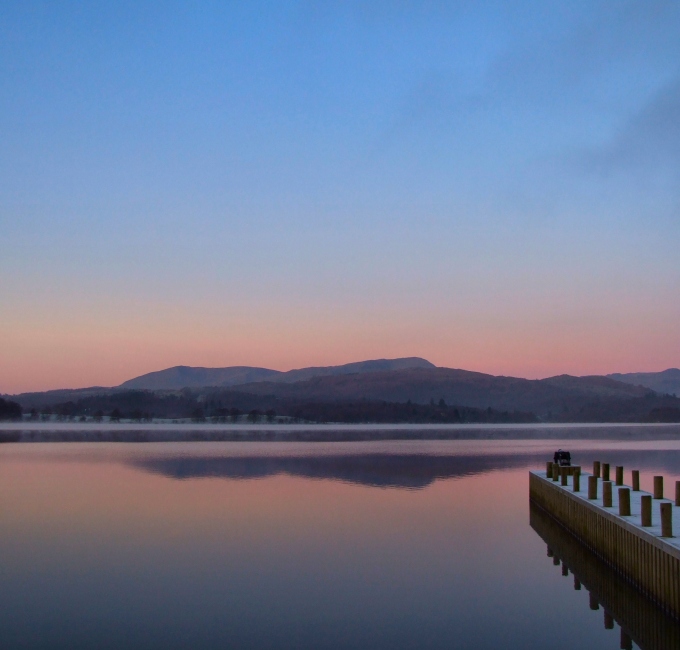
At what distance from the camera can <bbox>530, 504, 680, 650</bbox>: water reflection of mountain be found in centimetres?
1233

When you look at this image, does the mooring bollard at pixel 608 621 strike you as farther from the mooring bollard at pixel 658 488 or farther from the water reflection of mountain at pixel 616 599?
the mooring bollard at pixel 658 488

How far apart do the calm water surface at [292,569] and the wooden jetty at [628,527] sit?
0.46 m

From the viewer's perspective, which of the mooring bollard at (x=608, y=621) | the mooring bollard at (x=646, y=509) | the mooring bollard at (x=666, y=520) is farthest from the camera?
the mooring bollard at (x=646, y=509)

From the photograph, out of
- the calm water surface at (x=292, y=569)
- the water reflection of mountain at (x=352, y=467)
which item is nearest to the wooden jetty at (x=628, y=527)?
the calm water surface at (x=292, y=569)

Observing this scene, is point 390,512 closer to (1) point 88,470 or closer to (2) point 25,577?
(2) point 25,577

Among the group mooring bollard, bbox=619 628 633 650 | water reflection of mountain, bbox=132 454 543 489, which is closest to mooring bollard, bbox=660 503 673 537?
mooring bollard, bbox=619 628 633 650

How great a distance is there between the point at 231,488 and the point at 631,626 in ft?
67.5

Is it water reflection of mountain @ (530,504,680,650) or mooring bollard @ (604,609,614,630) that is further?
mooring bollard @ (604,609,614,630)

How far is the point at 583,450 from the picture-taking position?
5681 cm

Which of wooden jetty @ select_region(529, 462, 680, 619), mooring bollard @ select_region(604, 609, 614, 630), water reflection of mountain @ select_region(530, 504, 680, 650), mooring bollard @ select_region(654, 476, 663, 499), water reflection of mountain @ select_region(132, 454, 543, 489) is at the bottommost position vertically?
mooring bollard @ select_region(604, 609, 614, 630)

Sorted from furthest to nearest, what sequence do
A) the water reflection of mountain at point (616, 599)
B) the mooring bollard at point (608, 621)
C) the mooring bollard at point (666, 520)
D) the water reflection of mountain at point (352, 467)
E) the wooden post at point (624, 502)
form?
the water reflection of mountain at point (352, 467) → the wooden post at point (624, 502) → the mooring bollard at point (608, 621) → the mooring bollard at point (666, 520) → the water reflection of mountain at point (616, 599)

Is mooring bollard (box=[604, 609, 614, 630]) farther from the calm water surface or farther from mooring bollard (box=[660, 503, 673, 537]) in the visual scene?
mooring bollard (box=[660, 503, 673, 537])

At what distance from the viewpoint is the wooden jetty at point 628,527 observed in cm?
1269

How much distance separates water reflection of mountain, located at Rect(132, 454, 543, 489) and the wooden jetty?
1064 centimetres
